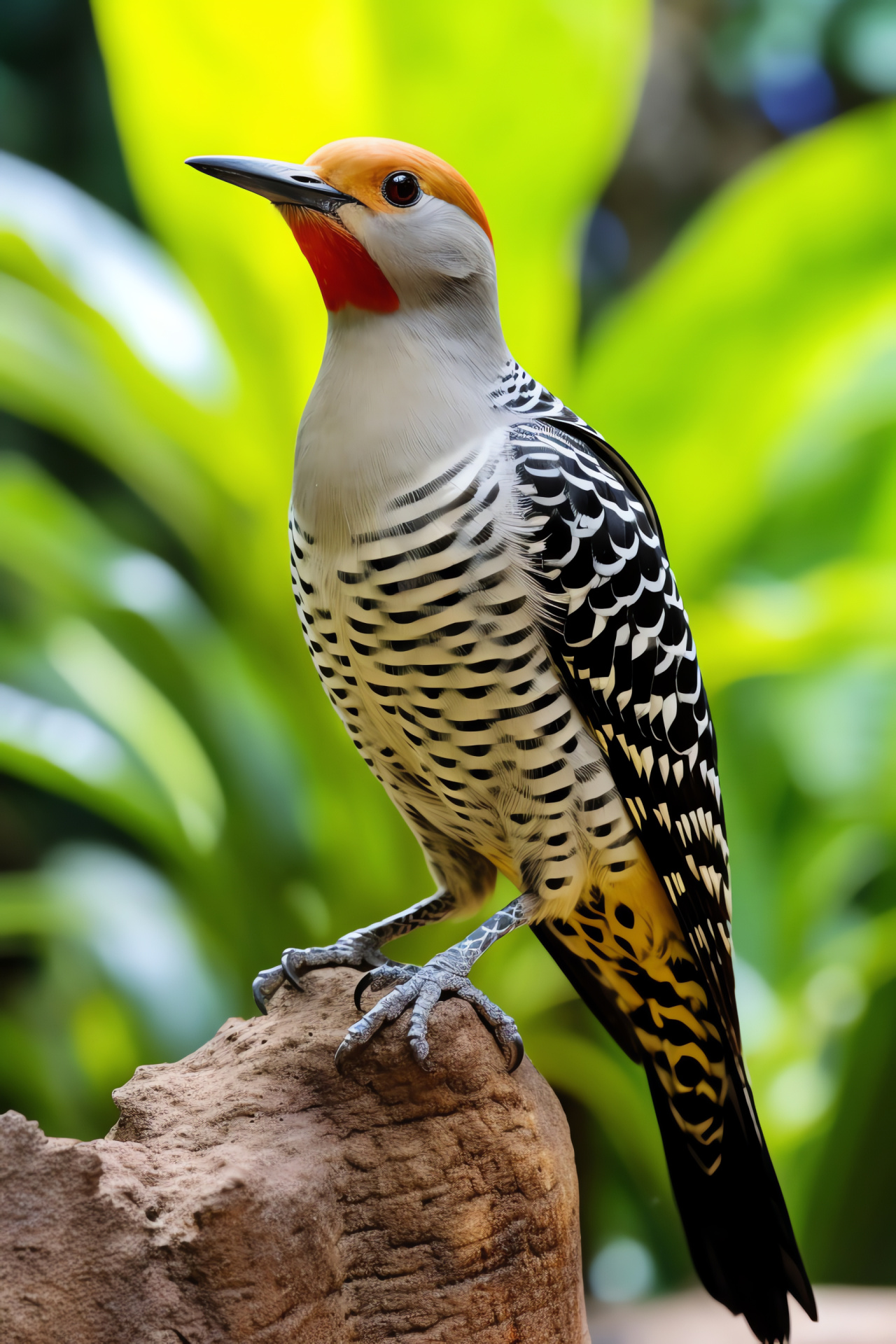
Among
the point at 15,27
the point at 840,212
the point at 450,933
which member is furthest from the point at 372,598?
Answer: the point at 15,27

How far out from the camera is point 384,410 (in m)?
1.17

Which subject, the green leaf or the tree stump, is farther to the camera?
the green leaf

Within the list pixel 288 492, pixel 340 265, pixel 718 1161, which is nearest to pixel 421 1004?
pixel 718 1161

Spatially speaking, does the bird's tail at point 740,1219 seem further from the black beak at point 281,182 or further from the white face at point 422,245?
the black beak at point 281,182

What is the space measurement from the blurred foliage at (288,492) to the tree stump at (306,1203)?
90 cm

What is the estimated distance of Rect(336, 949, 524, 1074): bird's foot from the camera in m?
1.15

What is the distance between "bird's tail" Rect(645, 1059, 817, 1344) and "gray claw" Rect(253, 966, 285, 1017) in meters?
0.52

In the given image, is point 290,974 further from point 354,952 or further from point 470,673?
point 470,673

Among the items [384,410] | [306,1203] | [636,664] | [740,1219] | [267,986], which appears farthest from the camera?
[740,1219]

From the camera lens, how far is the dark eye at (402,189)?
1166mm

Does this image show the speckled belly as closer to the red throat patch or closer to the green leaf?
the red throat patch

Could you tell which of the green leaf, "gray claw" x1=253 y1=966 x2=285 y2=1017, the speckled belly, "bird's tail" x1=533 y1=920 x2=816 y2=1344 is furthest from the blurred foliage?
the speckled belly

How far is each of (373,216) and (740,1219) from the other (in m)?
1.30

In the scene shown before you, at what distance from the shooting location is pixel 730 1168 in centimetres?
150
